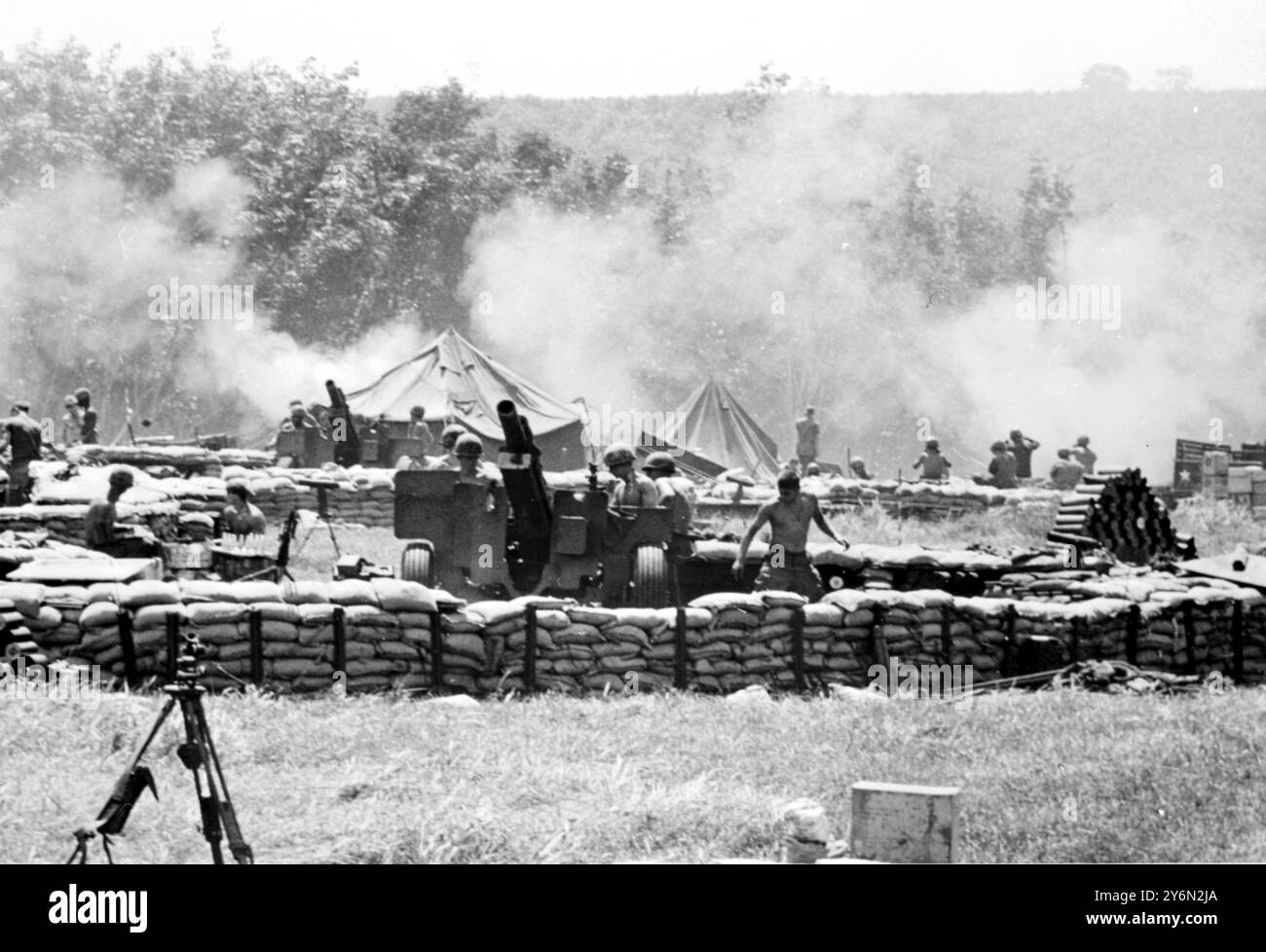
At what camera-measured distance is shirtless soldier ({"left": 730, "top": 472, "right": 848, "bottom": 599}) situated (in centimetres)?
1248

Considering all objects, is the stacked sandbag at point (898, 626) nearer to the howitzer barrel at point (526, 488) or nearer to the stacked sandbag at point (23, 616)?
the howitzer barrel at point (526, 488)

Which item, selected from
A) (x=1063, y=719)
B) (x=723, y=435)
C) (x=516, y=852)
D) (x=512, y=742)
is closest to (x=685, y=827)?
(x=516, y=852)

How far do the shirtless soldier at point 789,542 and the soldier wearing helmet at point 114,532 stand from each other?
14.9 feet

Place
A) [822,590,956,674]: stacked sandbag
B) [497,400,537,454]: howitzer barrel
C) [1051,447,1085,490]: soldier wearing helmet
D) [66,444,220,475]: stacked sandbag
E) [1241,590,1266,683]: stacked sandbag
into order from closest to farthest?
[822,590,956,674]: stacked sandbag < [1241,590,1266,683]: stacked sandbag < [497,400,537,454]: howitzer barrel < [66,444,220,475]: stacked sandbag < [1051,447,1085,490]: soldier wearing helmet

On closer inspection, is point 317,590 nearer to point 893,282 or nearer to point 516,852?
point 516,852

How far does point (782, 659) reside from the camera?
10516 millimetres

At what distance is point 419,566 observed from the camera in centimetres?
1253

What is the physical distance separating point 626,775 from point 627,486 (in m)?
5.33

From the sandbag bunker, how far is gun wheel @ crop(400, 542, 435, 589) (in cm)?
210

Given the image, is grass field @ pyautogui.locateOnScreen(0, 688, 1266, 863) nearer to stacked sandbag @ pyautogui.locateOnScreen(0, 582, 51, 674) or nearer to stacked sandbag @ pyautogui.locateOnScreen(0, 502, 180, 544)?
stacked sandbag @ pyautogui.locateOnScreen(0, 582, 51, 674)

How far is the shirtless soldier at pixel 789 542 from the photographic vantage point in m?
12.5

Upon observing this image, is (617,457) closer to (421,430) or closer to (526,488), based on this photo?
(526,488)

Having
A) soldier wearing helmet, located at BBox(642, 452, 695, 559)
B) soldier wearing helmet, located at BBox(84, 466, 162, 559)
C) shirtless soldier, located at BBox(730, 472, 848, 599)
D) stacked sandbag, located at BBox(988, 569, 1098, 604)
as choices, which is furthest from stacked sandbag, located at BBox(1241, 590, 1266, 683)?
soldier wearing helmet, located at BBox(84, 466, 162, 559)
